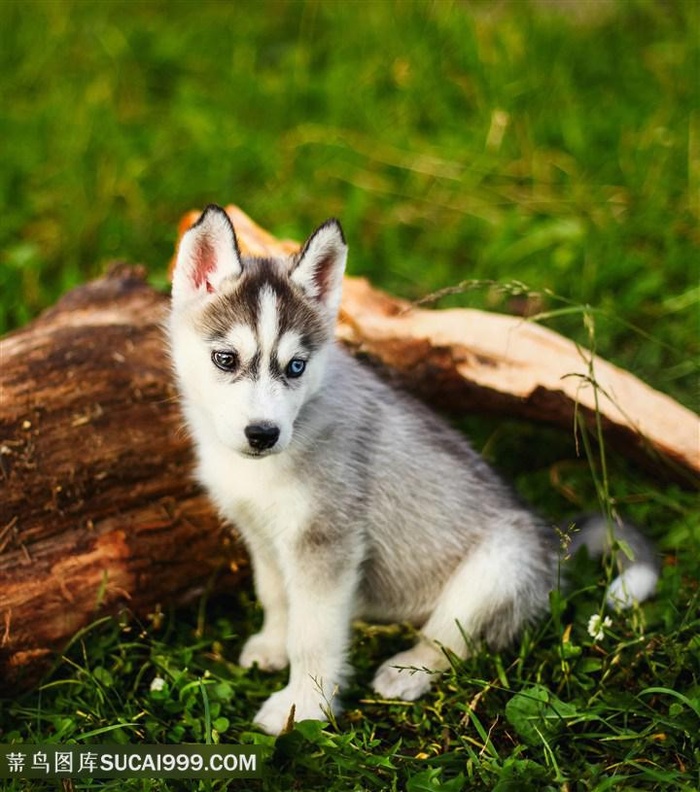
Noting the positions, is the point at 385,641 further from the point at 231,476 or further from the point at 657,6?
the point at 657,6

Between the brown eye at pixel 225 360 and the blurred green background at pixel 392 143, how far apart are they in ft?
7.77

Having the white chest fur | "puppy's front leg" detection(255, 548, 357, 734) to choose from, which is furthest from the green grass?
the white chest fur

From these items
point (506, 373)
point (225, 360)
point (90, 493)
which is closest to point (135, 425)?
point (90, 493)

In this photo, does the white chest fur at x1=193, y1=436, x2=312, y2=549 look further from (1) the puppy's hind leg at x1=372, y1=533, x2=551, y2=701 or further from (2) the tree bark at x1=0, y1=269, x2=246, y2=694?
(1) the puppy's hind leg at x1=372, y1=533, x2=551, y2=701

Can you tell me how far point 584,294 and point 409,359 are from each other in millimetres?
1677

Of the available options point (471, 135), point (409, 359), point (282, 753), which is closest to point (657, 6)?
point (471, 135)

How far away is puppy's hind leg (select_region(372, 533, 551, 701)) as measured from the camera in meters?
4.09

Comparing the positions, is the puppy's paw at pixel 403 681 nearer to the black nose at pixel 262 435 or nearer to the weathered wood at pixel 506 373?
the black nose at pixel 262 435

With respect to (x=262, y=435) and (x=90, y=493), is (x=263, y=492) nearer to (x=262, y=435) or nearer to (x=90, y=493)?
(x=262, y=435)

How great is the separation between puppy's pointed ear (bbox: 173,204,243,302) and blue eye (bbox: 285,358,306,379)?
1.35ft

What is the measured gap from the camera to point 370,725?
13.3 ft

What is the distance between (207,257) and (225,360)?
1.58 ft

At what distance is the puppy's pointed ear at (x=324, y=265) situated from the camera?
3.82 metres

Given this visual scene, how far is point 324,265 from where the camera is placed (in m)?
3.96
